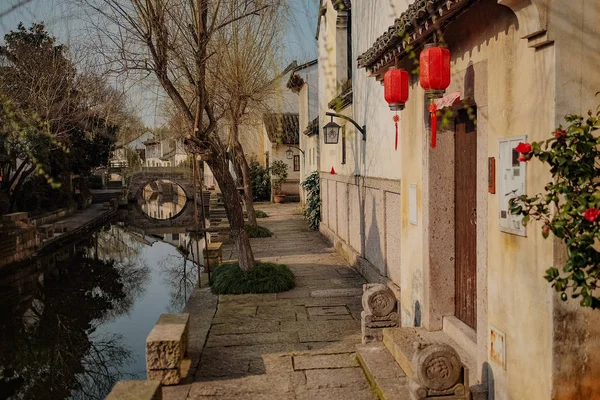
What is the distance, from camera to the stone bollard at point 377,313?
264 inches

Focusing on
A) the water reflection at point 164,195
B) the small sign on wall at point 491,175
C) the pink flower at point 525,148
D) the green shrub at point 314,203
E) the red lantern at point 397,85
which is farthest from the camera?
the water reflection at point 164,195

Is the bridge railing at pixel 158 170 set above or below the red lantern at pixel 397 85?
below

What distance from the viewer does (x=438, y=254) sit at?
606 cm

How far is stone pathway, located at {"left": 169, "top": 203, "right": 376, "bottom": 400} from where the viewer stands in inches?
227

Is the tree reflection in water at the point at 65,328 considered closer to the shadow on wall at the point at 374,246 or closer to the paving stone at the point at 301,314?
the paving stone at the point at 301,314

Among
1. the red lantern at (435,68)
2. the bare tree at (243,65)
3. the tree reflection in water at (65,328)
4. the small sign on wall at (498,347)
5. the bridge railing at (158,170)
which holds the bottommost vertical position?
the tree reflection in water at (65,328)

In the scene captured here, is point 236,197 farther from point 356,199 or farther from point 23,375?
point 23,375

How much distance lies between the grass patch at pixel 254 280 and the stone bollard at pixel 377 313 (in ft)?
11.9

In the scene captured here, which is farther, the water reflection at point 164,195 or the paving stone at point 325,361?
the water reflection at point 164,195

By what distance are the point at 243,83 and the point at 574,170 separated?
1400 centimetres

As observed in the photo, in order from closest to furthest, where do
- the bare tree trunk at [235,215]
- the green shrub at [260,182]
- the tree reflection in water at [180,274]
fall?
the bare tree trunk at [235,215]
the tree reflection in water at [180,274]
the green shrub at [260,182]

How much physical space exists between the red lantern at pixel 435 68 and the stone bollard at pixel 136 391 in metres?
3.60

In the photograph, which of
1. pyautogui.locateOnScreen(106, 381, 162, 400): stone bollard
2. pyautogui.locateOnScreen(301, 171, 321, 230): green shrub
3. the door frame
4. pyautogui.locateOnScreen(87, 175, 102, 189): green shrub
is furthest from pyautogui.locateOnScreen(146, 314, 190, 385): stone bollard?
pyautogui.locateOnScreen(87, 175, 102, 189): green shrub

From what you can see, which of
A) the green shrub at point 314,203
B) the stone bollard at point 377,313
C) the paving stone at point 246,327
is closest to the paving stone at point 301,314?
the paving stone at point 246,327
